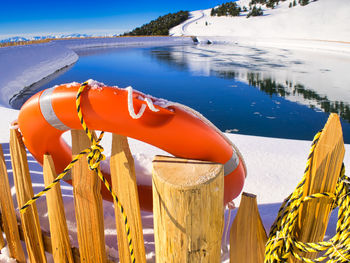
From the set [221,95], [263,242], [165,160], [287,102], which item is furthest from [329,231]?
[221,95]

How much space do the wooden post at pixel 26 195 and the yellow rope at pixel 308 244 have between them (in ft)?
3.23

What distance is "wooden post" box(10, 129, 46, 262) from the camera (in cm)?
115

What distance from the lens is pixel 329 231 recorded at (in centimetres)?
156

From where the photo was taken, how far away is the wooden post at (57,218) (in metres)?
1.05

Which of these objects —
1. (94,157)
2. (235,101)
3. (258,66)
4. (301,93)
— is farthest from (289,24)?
(94,157)

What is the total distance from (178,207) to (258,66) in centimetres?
1198

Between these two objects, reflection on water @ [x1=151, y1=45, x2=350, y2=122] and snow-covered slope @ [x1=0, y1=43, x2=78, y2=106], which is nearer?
reflection on water @ [x1=151, y1=45, x2=350, y2=122]

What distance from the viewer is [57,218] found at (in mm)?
1134

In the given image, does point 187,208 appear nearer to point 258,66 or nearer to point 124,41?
point 258,66

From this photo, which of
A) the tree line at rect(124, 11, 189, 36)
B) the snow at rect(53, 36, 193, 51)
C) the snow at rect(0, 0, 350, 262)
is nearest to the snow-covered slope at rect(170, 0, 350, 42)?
the snow at rect(0, 0, 350, 262)

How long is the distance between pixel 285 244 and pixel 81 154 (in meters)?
0.67

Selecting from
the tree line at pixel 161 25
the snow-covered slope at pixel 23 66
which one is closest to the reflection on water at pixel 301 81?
the snow-covered slope at pixel 23 66

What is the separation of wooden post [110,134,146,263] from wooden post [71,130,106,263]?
0.29 ft

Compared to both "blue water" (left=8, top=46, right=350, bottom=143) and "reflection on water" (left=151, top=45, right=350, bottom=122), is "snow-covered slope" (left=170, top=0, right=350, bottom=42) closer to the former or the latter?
"reflection on water" (left=151, top=45, right=350, bottom=122)
